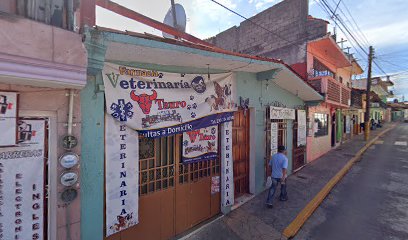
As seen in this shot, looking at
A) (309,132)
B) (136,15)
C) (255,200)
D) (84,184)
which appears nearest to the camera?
(84,184)

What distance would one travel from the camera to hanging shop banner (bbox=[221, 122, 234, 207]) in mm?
5777

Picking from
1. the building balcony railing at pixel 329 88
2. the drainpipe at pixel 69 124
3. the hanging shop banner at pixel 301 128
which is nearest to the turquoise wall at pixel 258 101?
the hanging shop banner at pixel 301 128

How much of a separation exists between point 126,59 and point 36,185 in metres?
2.37

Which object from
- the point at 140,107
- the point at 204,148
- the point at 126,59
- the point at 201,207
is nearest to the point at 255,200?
the point at 201,207

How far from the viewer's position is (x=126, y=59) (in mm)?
3883

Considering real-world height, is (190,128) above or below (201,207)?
above

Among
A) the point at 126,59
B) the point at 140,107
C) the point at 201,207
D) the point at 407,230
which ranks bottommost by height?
the point at 407,230

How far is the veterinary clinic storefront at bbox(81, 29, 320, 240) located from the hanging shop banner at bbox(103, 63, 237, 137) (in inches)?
0.7

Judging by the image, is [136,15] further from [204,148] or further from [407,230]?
[407,230]

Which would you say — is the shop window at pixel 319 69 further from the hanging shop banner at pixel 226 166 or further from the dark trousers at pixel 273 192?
the hanging shop banner at pixel 226 166

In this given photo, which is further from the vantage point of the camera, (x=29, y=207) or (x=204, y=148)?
(x=204, y=148)

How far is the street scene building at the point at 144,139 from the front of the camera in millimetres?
2658

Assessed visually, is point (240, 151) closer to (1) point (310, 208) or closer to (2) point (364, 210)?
(1) point (310, 208)

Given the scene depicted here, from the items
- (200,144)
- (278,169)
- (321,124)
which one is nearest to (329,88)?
(321,124)
